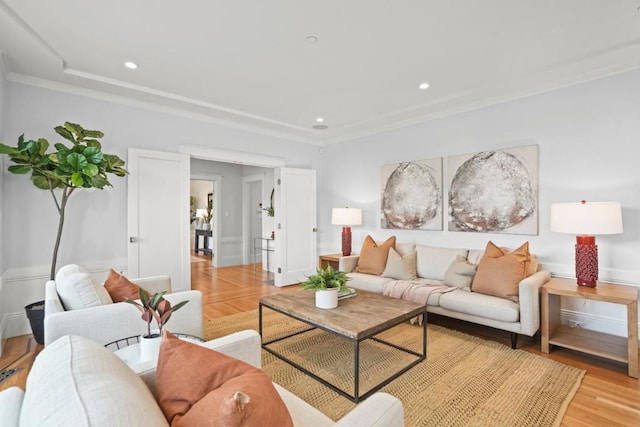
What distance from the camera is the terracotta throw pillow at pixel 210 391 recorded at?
2.51 ft

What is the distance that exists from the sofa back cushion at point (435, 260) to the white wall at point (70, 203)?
3.53 meters

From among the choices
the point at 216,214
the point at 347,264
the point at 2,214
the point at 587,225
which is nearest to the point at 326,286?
the point at 347,264

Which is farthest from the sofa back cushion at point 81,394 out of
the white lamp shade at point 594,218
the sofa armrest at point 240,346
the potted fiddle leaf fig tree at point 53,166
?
the white lamp shade at point 594,218

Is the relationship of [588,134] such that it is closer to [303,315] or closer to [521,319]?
[521,319]

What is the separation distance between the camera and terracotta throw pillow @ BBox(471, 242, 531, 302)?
291 cm

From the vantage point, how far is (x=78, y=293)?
2.02 meters

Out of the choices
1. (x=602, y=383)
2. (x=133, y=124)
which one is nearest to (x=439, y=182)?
(x=602, y=383)

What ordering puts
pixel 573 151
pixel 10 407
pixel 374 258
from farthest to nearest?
pixel 374 258 < pixel 573 151 < pixel 10 407

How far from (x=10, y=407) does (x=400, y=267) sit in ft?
11.5

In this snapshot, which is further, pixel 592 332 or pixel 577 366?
pixel 592 332

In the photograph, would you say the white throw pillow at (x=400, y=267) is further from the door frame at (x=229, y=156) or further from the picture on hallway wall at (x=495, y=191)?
the door frame at (x=229, y=156)

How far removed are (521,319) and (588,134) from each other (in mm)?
1991

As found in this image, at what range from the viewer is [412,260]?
3924 mm

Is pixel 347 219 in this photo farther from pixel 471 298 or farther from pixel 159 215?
pixel 159 215
